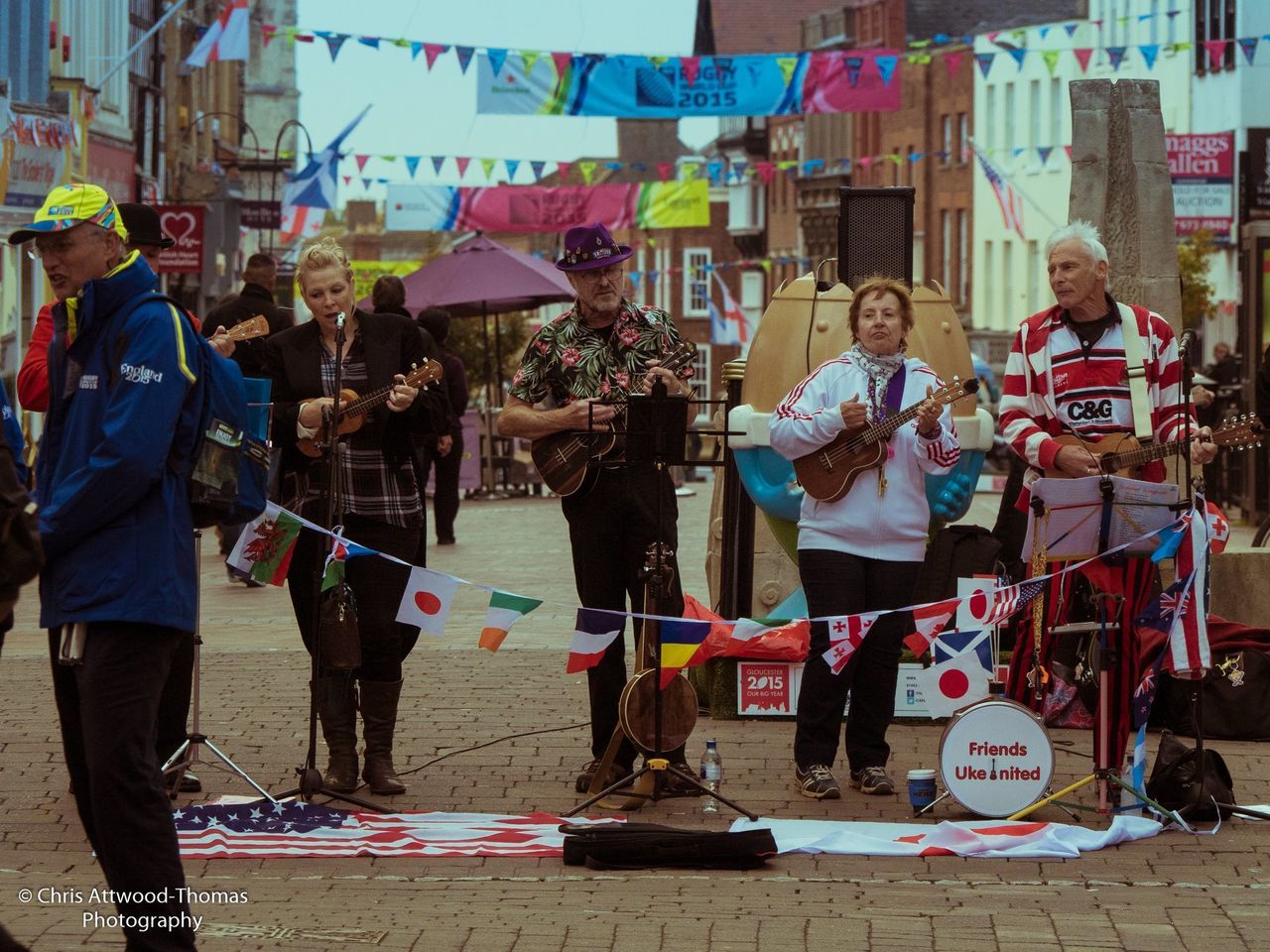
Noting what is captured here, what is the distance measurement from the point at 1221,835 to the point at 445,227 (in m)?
34.9

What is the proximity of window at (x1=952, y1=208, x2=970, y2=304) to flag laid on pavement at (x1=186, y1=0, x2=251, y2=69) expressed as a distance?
43.3 metres

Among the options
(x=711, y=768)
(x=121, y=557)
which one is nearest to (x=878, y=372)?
(x=711, y=768)

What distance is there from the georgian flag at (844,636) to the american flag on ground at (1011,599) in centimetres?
39

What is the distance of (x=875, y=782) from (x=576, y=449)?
162 cm

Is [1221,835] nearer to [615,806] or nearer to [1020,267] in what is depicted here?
[615,806]

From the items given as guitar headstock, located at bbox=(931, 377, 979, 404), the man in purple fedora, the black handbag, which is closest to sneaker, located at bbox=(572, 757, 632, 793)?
the man in purple fedora

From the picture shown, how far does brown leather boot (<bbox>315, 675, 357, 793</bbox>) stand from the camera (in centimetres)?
853

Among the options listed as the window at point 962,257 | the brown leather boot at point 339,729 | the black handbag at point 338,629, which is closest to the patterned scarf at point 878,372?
the black handbag at point 338,629

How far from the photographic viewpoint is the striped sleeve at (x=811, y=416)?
8477 mm

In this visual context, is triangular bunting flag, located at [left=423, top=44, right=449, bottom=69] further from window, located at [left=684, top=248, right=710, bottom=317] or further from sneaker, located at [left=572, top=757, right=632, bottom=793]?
window, located at [left=684, top=248, right=710, bottom=317]

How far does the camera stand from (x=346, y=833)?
7.80 m

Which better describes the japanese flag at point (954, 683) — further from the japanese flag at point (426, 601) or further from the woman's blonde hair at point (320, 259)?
the woman's blonde hair at point (320, 259)

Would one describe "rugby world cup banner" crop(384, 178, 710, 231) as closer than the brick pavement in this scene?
No

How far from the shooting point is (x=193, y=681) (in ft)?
28.9
